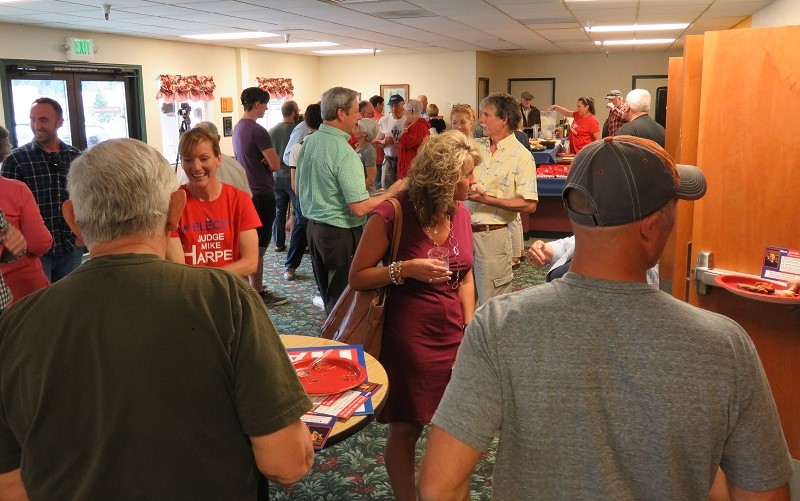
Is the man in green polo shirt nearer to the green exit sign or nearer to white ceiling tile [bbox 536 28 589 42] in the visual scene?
the green exit sign

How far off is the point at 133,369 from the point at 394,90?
15138mm

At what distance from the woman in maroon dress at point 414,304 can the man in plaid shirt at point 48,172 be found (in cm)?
240

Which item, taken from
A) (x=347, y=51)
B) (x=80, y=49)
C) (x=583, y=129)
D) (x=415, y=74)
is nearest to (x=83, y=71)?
(x=80, y=49)

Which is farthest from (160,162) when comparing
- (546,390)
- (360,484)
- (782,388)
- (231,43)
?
(231,43)

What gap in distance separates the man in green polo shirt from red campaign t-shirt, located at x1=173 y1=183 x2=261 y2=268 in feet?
3.59

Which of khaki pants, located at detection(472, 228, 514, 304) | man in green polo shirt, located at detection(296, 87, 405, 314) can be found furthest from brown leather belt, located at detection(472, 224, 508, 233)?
man in green polo shirt, located at detection(296, 87, 405, 314)

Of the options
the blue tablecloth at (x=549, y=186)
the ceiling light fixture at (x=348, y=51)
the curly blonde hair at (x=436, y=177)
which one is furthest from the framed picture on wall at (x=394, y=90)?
the curly blonde hair at (x=436, y=177)

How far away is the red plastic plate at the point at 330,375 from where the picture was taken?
1.94 metres

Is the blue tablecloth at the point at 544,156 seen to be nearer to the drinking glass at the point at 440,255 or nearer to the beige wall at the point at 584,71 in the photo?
the drinking glass at the point at 440,255

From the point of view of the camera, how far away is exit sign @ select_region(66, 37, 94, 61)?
918 cm

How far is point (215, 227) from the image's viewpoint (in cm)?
289

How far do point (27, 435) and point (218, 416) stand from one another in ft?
1.09

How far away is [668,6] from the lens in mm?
8109

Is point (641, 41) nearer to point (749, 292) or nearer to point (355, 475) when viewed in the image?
point (749, 292)
